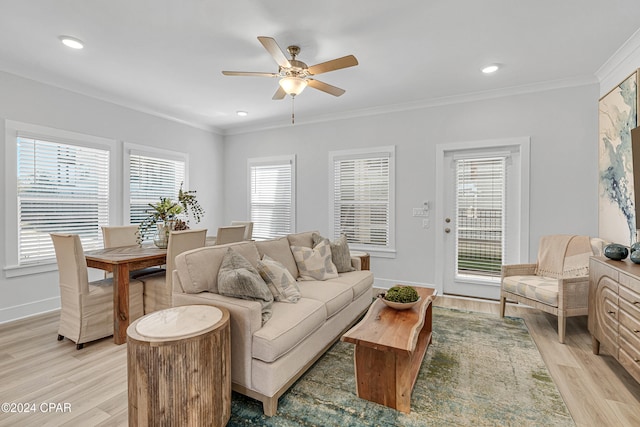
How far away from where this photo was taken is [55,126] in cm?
370

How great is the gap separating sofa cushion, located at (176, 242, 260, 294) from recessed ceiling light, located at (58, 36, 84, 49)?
7.30 ft

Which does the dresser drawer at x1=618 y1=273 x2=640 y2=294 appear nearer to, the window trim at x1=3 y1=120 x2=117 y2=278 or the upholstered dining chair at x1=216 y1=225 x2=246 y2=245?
the upholstered dining chair at x1=216 y1=225 x2=246 y2=245

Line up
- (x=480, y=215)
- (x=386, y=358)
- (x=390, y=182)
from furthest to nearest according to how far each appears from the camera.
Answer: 1. (x=390, y=182)
2. (x=480, y=215)
3. (x=386, y=358)

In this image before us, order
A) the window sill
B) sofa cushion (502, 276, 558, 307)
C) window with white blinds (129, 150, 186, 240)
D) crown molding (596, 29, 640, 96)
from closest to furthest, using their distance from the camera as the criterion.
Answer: crown molding (596, 29, 640, 96) < sofa cushion (502, 276, 558, 307) < the window sill < window with white blinds (129, 150, 186, 240)

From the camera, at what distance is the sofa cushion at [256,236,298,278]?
9.71 ft

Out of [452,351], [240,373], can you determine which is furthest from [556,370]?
[240,373]

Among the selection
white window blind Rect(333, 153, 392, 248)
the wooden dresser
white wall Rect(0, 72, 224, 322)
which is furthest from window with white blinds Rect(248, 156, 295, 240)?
the wooden dresser

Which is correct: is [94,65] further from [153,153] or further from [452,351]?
[452,351]

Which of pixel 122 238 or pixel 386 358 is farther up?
pixel 122 238

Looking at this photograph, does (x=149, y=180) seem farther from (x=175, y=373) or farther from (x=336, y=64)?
(x=175, y=373)

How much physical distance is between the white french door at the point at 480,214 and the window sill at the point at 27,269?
483 centimetres

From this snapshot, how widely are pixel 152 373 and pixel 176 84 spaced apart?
338cm

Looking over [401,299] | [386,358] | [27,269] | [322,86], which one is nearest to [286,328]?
[386,358]

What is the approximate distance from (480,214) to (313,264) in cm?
242
